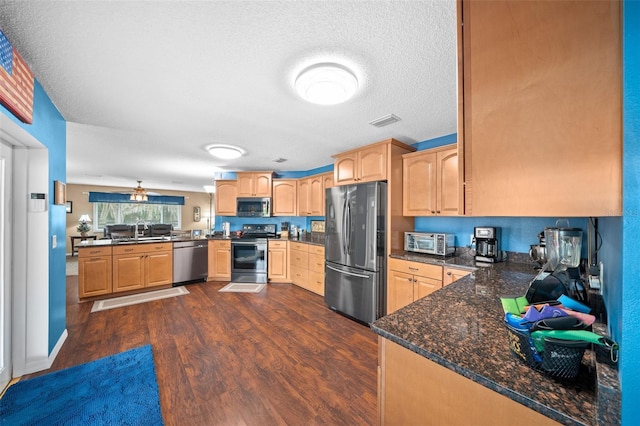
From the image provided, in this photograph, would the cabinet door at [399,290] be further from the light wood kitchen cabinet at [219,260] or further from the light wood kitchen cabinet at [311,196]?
the light wood kitchen cabinet at [219,260]

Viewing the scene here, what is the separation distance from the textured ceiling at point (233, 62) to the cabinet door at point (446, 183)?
347 mm

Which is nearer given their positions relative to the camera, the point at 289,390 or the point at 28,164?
the point at 289,390

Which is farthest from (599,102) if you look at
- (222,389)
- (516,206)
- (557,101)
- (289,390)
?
(222,389)

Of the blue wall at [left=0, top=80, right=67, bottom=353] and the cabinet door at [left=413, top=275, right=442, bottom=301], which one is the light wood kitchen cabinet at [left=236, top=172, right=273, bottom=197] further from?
the cabinet door at [left=413, top=275, right=442, bottom=301]

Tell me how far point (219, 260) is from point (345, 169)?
314 cm

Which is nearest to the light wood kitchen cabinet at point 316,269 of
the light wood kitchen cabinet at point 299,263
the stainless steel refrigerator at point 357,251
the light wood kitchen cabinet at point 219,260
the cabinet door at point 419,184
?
the light wood kitchen cabinet at point 299,263

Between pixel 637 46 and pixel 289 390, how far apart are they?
229 centimetres

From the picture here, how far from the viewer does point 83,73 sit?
5.62 ft

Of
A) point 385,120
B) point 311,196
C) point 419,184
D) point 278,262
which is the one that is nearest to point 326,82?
point 385,120

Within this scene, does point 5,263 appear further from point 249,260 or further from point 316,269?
point 316,269

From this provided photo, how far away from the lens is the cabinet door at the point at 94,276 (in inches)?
140

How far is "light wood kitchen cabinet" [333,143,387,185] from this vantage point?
3004 mm

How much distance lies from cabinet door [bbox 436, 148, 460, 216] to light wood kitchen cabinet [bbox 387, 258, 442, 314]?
680 mm

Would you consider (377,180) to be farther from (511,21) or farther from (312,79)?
(511,21)
